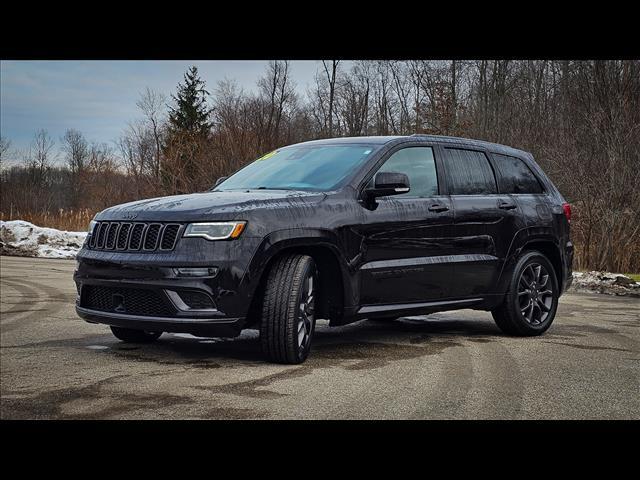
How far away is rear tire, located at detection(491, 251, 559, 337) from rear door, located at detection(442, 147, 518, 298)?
0.31 m

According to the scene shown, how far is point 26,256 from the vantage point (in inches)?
739

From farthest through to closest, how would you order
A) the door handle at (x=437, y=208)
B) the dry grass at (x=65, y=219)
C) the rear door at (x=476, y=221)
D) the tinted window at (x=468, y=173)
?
the dry grass at (x=65, y=219) < the tinted window at (x=468, y=173) < the rear door at (x=476, y=221) < the door handle at (x=437, y=208)

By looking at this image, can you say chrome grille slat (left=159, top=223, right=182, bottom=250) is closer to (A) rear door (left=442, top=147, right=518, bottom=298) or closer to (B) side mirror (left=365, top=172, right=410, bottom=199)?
(B) side mirror (left=365, top=172, right=410, bottom=199)

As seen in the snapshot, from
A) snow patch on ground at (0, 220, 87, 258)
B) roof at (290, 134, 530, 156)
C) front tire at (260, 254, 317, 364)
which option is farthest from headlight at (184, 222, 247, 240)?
snow patch on ground at (0, 220, 87, 258)

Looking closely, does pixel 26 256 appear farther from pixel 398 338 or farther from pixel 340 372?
pixel 340 372

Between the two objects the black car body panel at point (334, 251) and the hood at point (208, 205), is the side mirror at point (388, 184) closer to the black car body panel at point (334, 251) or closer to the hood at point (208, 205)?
the black car body panel at point (334, 251)

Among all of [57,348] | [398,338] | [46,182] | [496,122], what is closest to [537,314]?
[398,338]


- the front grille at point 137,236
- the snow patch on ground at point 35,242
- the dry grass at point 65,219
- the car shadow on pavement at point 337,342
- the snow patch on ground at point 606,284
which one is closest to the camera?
the front grille at point 137,236

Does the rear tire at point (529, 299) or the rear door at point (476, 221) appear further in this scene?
the rear tire at point (529, 299)

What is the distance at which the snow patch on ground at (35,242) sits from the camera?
19.1 m

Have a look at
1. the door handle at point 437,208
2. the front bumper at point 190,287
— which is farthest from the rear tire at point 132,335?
the door handle at point 437,208

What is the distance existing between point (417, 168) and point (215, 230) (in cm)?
244

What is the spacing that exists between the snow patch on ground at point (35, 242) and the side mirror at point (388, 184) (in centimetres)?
1367
